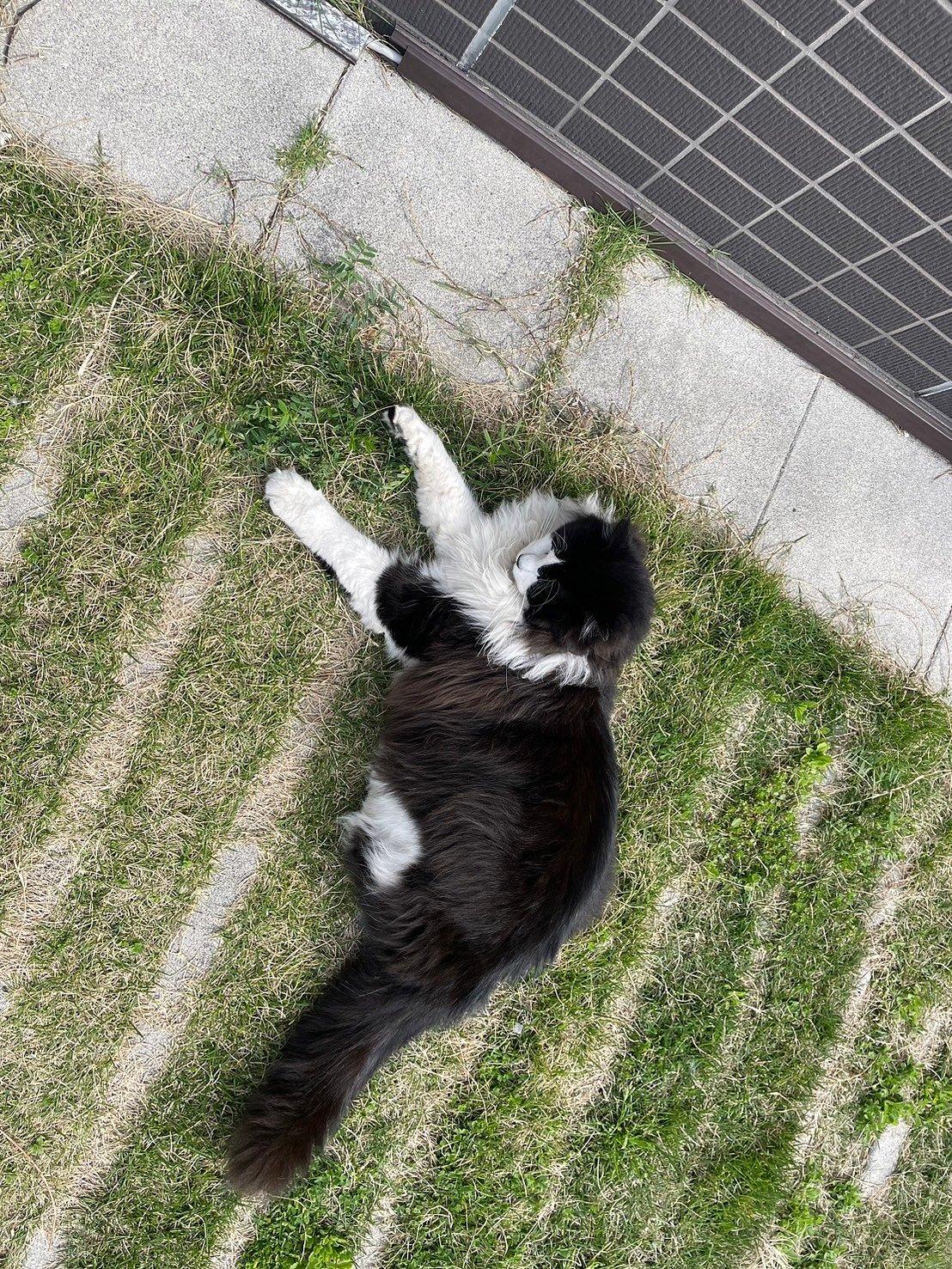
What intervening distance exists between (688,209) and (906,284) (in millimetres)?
765

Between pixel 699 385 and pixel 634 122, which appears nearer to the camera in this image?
pixel 634 122

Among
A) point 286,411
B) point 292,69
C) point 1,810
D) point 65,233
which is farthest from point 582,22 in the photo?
point 1,810

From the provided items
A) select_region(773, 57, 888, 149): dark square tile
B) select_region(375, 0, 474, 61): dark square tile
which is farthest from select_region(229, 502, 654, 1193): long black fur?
select_region(375, 0, 474, 61): dark square tile

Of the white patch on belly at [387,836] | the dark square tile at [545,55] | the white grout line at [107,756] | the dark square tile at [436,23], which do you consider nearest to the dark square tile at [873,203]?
the dark square tile at [545,55]

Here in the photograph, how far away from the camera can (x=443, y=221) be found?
8.38 feet

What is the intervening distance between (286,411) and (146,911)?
5.39 ft

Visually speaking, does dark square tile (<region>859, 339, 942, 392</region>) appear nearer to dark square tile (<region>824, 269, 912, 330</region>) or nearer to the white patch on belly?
dark square tile (<region>824, 269, 912, 330</region>)

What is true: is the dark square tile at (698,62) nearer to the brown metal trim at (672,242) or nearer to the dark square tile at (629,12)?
the dark square tile at (629,12)

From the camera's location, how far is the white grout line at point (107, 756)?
92.0 inches

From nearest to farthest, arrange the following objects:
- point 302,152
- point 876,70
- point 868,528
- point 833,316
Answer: point 876,70 → point 302,152 → point 833,316 → point 868,528

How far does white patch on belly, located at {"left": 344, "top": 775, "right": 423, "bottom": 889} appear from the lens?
222cm

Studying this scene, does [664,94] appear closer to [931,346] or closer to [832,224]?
[832,224]

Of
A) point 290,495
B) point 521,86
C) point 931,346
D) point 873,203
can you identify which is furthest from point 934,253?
point 290,495

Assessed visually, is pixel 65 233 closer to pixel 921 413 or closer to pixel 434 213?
pixel 434 213
